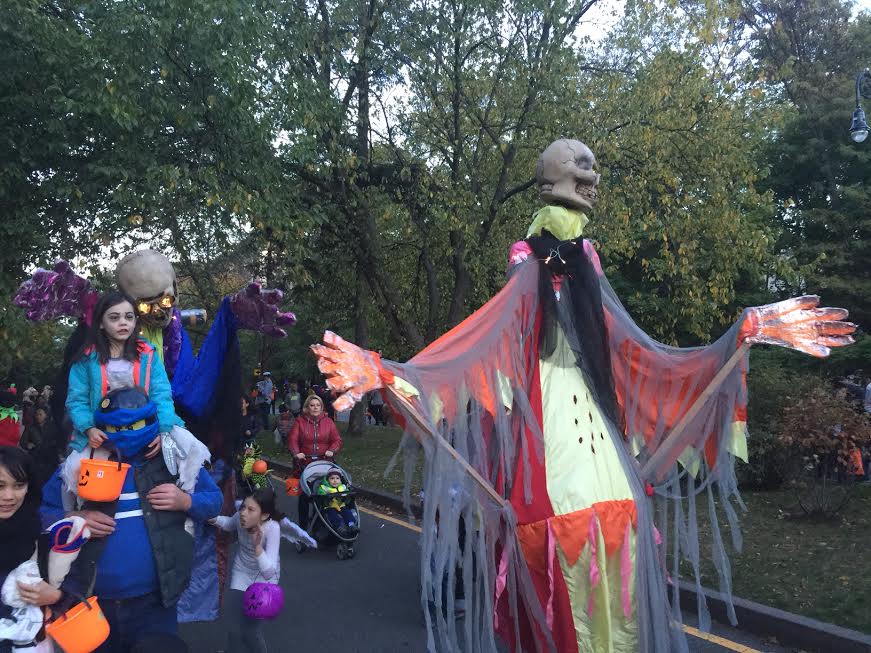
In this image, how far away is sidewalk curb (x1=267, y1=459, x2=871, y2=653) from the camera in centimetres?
460

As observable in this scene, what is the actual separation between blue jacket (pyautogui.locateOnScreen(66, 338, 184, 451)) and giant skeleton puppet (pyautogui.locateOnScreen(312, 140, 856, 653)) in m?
0.64

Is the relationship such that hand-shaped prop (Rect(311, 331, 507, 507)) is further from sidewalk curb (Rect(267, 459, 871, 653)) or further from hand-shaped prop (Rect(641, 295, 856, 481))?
sidewalk curb (Rect(267, 459, 871, 653))

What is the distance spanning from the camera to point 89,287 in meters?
3.44

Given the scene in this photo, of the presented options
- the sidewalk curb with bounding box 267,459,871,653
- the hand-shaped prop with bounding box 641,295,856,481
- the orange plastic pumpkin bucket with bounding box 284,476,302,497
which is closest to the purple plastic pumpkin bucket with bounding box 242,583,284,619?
the sidewalk curb with bounding box 267,459,871,653

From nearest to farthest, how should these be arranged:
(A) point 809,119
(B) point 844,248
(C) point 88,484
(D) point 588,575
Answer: (C) point 88,484, (D) point 588,575, (B) point 844,248, (A) point 809,119

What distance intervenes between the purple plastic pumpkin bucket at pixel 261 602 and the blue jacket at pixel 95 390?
64.5 inches

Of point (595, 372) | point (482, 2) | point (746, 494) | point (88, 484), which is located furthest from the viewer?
point (482, 2)

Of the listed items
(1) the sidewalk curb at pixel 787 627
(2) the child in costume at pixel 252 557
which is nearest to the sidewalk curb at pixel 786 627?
(1) the sidewalk curb at pixel 787 627

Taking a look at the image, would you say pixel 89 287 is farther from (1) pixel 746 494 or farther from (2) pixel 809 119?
(2) pixel 809 119

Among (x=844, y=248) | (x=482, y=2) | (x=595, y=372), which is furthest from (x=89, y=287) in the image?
(x=844, y=248)

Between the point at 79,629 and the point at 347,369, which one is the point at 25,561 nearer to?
the point at 79,629

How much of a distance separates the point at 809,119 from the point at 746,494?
13641mm

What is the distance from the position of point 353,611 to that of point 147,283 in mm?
3439

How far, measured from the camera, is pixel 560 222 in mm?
3674
